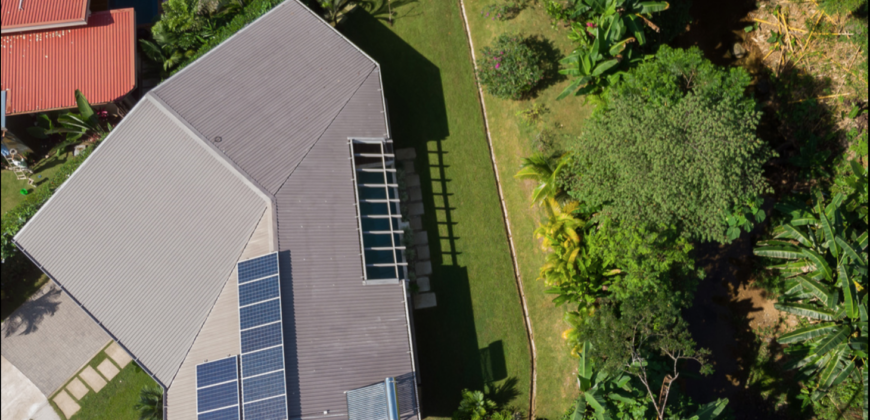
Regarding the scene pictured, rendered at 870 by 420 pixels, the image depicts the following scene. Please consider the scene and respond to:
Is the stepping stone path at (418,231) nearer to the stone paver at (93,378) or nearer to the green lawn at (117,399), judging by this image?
the green lawn at (117,399)

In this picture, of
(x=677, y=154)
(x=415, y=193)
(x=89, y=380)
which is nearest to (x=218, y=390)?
(x=89, y=380)

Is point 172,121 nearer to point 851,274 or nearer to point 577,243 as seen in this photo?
point 577,243

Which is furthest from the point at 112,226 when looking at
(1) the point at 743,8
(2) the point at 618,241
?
(1) the point at 743,8

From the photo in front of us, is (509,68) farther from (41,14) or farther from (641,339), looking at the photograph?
(41,14)

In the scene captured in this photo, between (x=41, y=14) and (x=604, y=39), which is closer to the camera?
(x=604, y=39)

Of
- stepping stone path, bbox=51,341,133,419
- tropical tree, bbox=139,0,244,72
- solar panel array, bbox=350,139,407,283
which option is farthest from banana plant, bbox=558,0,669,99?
stepping stone path, bbox=51,341,133,419

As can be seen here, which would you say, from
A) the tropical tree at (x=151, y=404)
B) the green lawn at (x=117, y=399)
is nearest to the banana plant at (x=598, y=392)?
the tropical tree at (x=151, y=404)
